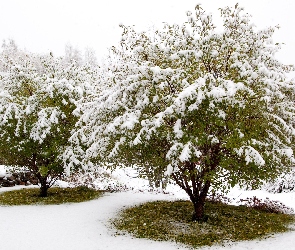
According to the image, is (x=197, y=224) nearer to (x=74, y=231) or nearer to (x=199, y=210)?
(x=199, y=210)

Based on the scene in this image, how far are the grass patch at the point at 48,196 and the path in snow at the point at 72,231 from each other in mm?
934

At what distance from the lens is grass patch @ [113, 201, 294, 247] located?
8.88 meters

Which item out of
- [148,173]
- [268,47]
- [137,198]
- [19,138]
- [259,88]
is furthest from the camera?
[137,198]

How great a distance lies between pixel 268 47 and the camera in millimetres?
9148

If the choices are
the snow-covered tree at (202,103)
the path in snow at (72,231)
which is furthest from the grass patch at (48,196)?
the snow-covered tree at (202,103)

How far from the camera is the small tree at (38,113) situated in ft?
42.3

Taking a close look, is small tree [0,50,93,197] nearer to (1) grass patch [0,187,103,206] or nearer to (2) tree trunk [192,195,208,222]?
(1) grass patch [0,187,103,206]

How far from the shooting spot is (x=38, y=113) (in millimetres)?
Answer: 12711

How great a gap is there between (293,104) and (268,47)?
1810mm

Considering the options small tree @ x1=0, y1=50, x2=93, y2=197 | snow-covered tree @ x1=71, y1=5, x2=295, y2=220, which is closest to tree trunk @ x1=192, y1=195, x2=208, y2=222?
snow-covered tree @ x1=71, y1=5, x2=295, y2=220

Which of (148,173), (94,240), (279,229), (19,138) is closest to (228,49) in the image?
(148,173)

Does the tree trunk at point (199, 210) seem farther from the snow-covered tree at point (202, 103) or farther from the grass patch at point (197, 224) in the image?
the snow-covered tree at point (202, 103)

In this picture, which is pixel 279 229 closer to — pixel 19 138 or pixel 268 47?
pixel 268 47

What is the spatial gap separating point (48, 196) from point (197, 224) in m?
7.82
